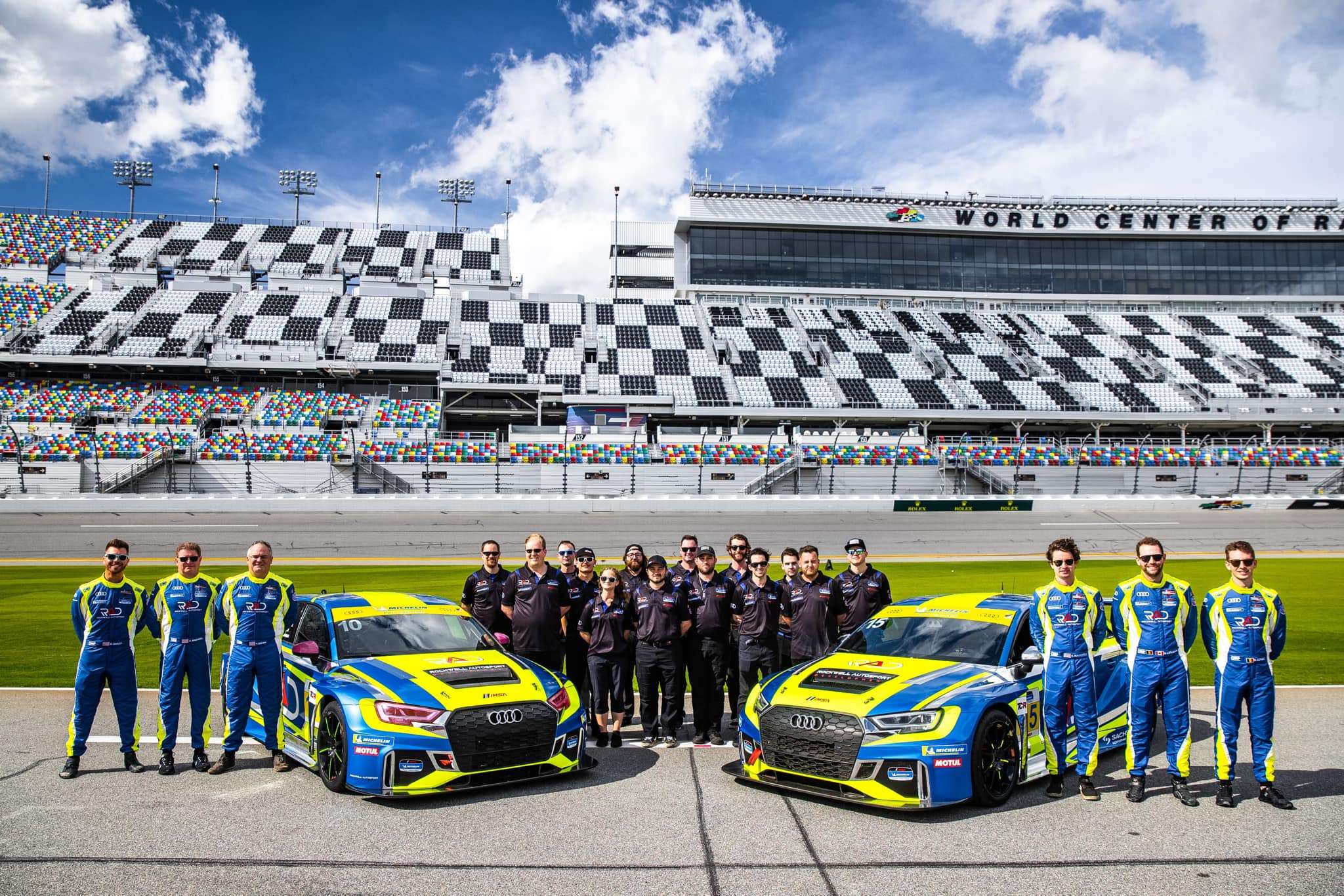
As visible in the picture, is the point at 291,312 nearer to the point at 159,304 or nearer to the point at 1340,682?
the point at 159,304

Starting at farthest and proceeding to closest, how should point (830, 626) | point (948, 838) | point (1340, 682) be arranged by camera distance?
point (1340, 682)
point (830, 626)
point (948, 838)

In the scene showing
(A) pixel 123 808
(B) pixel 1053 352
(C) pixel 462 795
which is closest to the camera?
(A) pixel 123 808

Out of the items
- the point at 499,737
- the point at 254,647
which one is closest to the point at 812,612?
the point at 499,737

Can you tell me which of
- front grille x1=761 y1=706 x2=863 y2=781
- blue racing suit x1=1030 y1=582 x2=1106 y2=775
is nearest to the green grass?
blue racing suit x1=1030 y1=582 x2=1106 y2=775

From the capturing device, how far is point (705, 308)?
177 ft

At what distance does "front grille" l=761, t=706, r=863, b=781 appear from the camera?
5.82 meters

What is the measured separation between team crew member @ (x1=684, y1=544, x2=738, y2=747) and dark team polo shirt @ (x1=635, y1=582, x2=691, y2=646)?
258 mm

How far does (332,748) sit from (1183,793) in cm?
581

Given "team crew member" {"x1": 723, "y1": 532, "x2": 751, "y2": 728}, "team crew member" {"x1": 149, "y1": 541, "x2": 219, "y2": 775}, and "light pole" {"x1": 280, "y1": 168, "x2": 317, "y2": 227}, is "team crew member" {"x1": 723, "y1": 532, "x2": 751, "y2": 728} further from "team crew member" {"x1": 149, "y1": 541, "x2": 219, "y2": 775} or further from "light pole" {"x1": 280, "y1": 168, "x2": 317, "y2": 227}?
"light pole" {"x1": 280, "y1": 168, "x2": 317, "y2": 227}

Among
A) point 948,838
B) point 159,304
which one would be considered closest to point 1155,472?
point 948,838

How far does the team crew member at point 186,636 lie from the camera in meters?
6.75

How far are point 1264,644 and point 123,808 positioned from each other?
7.60 meters

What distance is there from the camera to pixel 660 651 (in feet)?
24.7

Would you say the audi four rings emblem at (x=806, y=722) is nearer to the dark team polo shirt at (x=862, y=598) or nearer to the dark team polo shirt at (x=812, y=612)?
the dark team polo shirt at (x=812, y=612)
